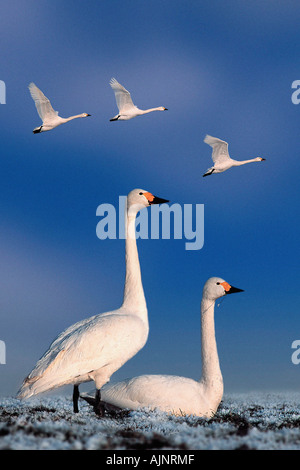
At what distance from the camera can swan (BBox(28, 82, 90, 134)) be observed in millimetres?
24797

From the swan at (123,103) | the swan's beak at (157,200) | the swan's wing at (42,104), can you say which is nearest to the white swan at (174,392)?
the swan's beak at (157,200)

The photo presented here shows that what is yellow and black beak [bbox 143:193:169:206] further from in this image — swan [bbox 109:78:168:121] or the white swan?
swan [bbox 109:78:168:121]

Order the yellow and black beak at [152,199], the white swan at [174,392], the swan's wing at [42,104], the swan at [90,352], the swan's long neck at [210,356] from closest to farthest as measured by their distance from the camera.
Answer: the swan at [90,352]
the white swan at [174,392]
the swan's long neck at [210,356]
the yellow and black beak at [152,199]
the swan's wing at [42,104]

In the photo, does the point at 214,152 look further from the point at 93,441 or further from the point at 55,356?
the point at 93,441

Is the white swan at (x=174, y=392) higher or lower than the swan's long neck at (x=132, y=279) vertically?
lower

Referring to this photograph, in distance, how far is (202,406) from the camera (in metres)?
A: 12.8

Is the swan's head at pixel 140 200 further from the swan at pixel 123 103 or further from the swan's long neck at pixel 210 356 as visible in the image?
the swan at pixel 123 103

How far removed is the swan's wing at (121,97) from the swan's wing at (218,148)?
13.8 ft

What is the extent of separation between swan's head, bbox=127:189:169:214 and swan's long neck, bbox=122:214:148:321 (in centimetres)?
26

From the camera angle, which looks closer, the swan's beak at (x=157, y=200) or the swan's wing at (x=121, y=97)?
the swan's beak at (x=157, y=200)

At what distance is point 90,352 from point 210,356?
3841 mm

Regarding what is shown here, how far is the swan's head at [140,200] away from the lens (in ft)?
47.8
